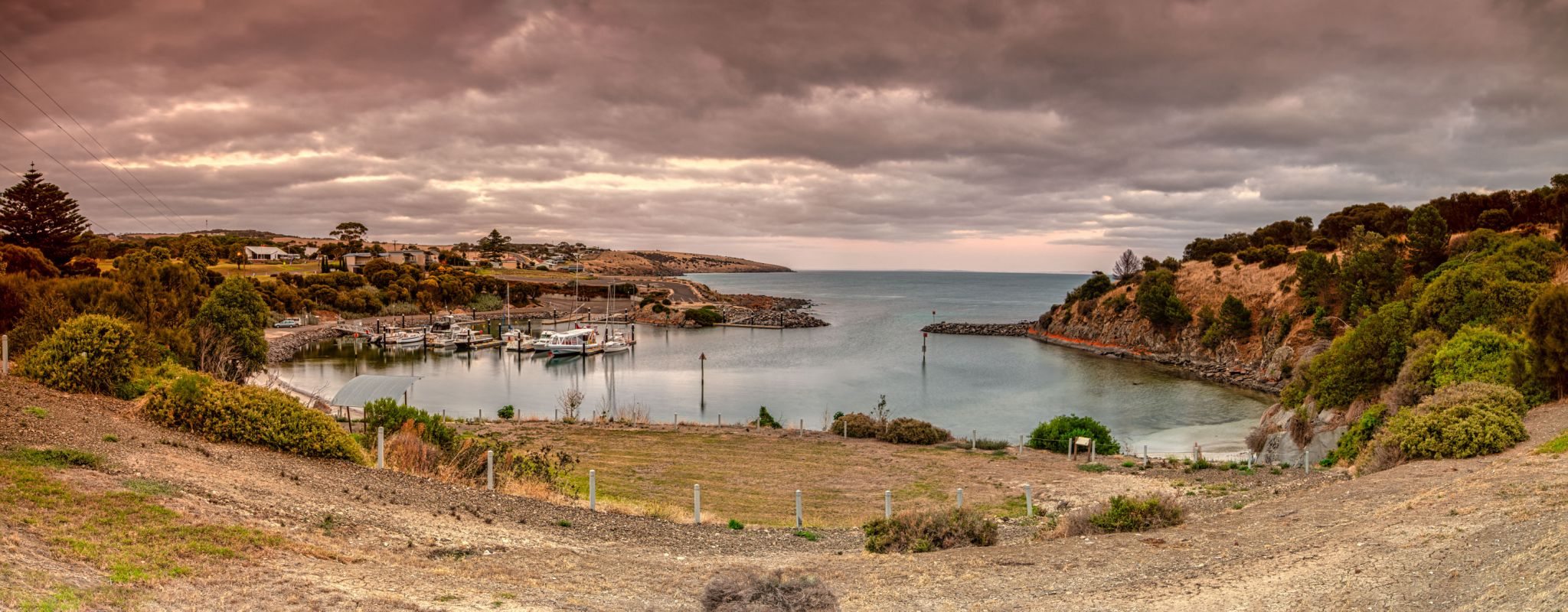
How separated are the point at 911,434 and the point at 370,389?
18520 millimetres

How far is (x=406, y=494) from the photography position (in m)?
11.5

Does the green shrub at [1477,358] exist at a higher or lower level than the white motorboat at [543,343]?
higher

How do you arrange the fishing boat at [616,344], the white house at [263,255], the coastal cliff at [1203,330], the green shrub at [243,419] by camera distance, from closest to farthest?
the green shrub at [243,419]
the coastal cliff at [1203,330]
the fishing boat at [616,344]
the white house at [263,255]

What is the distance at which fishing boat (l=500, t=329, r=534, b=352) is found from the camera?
66456mm

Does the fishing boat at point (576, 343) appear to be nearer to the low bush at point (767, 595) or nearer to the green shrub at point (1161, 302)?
the green shrub at point (1161, 302)

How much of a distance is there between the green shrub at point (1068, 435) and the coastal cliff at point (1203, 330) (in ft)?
60.7

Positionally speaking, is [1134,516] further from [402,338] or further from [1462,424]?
[402,338]

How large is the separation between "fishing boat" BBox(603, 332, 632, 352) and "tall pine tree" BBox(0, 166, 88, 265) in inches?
1407

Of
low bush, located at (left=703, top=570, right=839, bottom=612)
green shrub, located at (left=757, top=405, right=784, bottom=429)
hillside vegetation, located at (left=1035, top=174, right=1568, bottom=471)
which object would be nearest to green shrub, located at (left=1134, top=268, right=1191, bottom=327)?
hillside vegetation, located at (left=1035, top=174, right=1568, bottom=471)

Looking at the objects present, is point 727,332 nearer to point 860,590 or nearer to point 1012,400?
point 1012,400

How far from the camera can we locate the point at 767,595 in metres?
6.48

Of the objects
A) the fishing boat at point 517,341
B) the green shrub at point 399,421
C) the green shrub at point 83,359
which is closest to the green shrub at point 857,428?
the green shrub at point 399,421

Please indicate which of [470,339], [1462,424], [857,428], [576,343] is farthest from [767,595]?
[470,339]

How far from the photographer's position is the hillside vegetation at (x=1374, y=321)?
51.5ft
